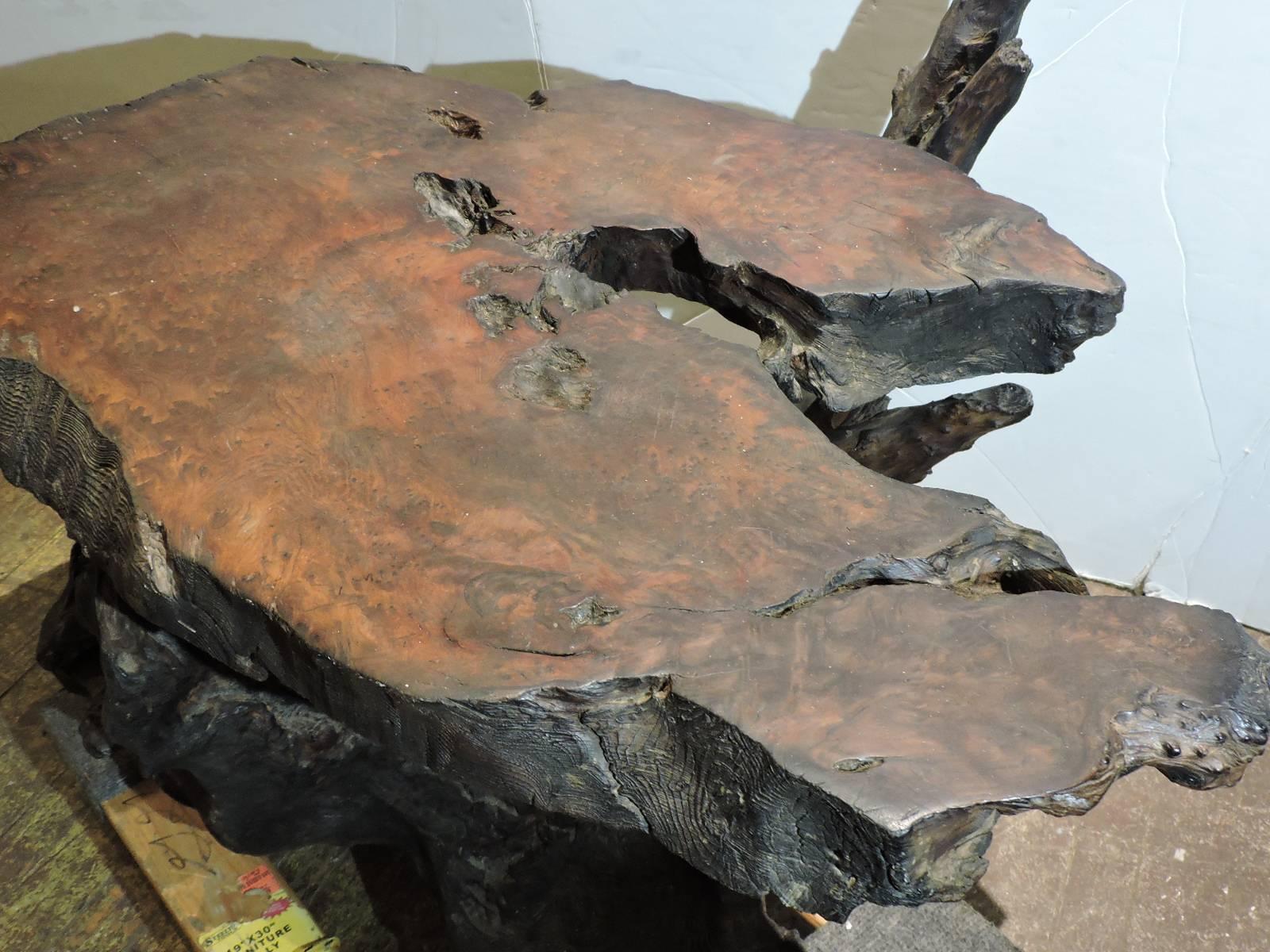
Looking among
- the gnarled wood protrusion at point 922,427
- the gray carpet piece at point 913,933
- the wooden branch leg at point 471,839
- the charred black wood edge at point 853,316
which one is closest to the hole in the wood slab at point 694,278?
the charred black wood edge at point 853,316

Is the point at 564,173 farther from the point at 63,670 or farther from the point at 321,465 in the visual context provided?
the point at 63,670

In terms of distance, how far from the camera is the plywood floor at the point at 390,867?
1.71 metres

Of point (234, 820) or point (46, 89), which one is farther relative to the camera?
point (46, 89)

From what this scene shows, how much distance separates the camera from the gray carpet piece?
5.35 feet

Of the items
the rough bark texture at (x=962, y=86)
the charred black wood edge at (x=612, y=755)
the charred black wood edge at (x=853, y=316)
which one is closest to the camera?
the charred black wood edge at (x=612, y=755)

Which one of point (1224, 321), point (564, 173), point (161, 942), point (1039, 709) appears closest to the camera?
point (1039, 709)

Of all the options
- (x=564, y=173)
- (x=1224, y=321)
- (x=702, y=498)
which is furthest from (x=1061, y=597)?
(x=1224, y=321)

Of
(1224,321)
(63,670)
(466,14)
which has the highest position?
(466,14)

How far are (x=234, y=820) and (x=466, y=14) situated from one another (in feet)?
5.25

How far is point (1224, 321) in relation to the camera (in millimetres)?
2092

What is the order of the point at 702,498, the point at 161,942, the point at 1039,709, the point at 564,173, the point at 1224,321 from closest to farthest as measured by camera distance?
1. the point at 1039,709
2. the point at 702,498
3. the point at 564,173
4. the point at 161,942
5. the point at 1224,321

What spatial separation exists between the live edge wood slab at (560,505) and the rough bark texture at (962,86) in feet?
0.50

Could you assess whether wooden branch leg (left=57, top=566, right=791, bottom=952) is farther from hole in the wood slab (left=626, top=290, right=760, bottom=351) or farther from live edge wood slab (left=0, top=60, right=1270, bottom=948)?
hole in the wood slab (left=626, top=290, right=760, bottom=351)

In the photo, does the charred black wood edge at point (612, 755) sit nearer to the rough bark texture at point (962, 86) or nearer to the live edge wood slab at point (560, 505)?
the live edge wood slab at point (560, 505)
